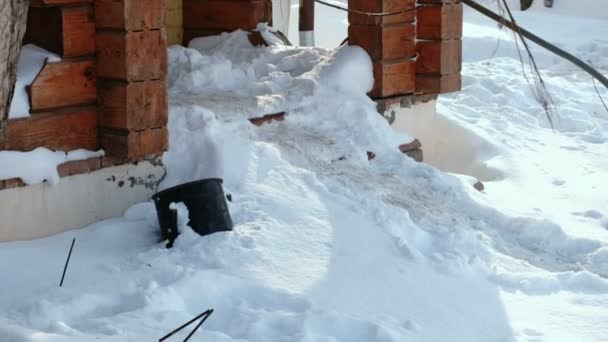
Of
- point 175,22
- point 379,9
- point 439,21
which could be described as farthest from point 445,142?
point 175,22

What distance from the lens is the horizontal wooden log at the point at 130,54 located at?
5.78 m

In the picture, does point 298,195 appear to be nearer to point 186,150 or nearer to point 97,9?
point 186,150

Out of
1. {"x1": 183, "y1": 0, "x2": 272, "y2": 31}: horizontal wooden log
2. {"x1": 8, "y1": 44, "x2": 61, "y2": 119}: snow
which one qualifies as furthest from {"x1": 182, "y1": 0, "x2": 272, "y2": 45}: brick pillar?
{"x1": 8, "y1": 44, "x2": 61, "y2": 119}: snow

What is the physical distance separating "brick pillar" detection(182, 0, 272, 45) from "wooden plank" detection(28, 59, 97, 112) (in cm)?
358

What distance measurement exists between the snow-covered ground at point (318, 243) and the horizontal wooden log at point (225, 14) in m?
0.21

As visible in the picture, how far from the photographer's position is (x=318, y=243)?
5863mm

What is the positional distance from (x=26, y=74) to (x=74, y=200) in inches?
28.2

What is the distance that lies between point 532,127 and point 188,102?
4630mm

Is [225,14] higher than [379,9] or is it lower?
lower

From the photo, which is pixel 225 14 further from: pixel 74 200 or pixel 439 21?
pixel 74 200

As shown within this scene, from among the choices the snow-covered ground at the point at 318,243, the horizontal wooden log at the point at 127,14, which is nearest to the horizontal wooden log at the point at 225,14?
the snow-covered ground at the point at 318,243

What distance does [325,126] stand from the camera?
24.6 feet

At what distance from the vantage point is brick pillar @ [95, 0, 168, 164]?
5.78 meters

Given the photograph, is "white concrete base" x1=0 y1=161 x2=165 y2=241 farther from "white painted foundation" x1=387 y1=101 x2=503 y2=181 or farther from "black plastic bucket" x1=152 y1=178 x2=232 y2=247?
"white painted foundation" x1=387 y1=101 x2=503 y2=181
